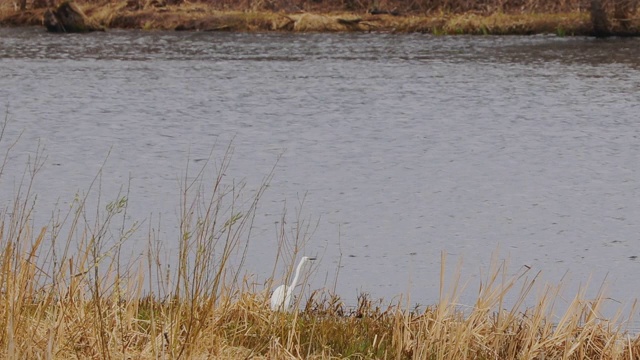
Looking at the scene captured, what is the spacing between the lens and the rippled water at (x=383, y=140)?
12086 mm

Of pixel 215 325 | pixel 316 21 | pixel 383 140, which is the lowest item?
pixel 316 21

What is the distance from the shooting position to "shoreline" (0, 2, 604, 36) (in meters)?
41.1

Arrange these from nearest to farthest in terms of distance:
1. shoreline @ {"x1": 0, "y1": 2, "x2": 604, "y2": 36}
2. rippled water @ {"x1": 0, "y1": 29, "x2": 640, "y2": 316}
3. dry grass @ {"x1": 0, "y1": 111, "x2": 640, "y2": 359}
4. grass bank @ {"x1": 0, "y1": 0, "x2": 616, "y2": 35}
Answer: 1. dry grass @ {"x1": 0, "y1": 111, "x2": 640, "y2": 359}
2. rippled water @ {"x1": 0, "y1": 29, "x2": 640, "y2": 316}
3. shoreline @ {"x1": 0, "y1": 2, "x2": 604, "y2": 36}
4. grass bank @ {"x1": 0, "y1": 0, "x2": 616, "y2": 35}

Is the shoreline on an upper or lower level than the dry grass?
lower

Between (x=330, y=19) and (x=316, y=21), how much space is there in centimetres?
51

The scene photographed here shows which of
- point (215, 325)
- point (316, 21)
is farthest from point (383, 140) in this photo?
point (316, 21)

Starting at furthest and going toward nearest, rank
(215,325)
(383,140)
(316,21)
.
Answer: (316,21) → (383,140) → (215,325)

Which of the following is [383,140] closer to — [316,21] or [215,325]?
[215,325]

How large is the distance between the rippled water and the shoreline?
13.5 feet

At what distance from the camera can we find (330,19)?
43188mm

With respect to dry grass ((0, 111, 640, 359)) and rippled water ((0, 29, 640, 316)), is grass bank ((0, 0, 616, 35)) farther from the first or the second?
dry grass ((0, 111, 640, 359))

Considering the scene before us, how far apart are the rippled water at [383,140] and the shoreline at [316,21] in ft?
13.5

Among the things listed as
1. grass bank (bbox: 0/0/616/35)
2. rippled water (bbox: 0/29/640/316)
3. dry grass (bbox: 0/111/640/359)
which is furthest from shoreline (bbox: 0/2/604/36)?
dry grass (bbox: 0/111/640/359)

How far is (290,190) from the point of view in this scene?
48.6 feet
